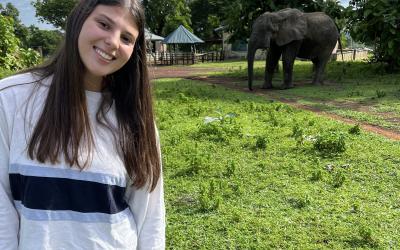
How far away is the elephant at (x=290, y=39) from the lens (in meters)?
13.7

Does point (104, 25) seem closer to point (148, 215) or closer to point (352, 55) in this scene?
point (148, 215)

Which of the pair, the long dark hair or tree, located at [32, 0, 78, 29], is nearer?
the long dark hair

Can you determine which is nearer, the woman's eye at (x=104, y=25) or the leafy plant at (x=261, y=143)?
the woman's eye at (x=104, y=25)

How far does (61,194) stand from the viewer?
5.23 ft

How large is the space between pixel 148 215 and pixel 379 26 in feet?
56.7

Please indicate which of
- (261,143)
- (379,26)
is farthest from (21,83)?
(379,26)

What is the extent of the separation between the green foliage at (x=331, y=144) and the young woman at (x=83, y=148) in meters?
4.60

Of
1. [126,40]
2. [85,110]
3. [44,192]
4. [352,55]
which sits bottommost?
[352,55]

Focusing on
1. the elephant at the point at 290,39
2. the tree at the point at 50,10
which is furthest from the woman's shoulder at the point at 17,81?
the tree at the point at 50,10

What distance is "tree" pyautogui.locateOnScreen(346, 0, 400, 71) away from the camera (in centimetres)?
1636

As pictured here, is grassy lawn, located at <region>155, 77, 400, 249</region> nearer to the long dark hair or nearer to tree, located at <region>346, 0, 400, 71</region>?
the long dark hair

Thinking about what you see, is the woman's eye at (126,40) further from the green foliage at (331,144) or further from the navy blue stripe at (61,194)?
the green foliage at (331,144)

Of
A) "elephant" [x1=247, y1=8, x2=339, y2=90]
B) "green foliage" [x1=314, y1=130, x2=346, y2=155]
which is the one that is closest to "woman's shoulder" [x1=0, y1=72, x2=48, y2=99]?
"green foliage" [x1=314, y1=130, x2=346, y2=155]

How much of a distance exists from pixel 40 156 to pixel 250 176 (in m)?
3.92
